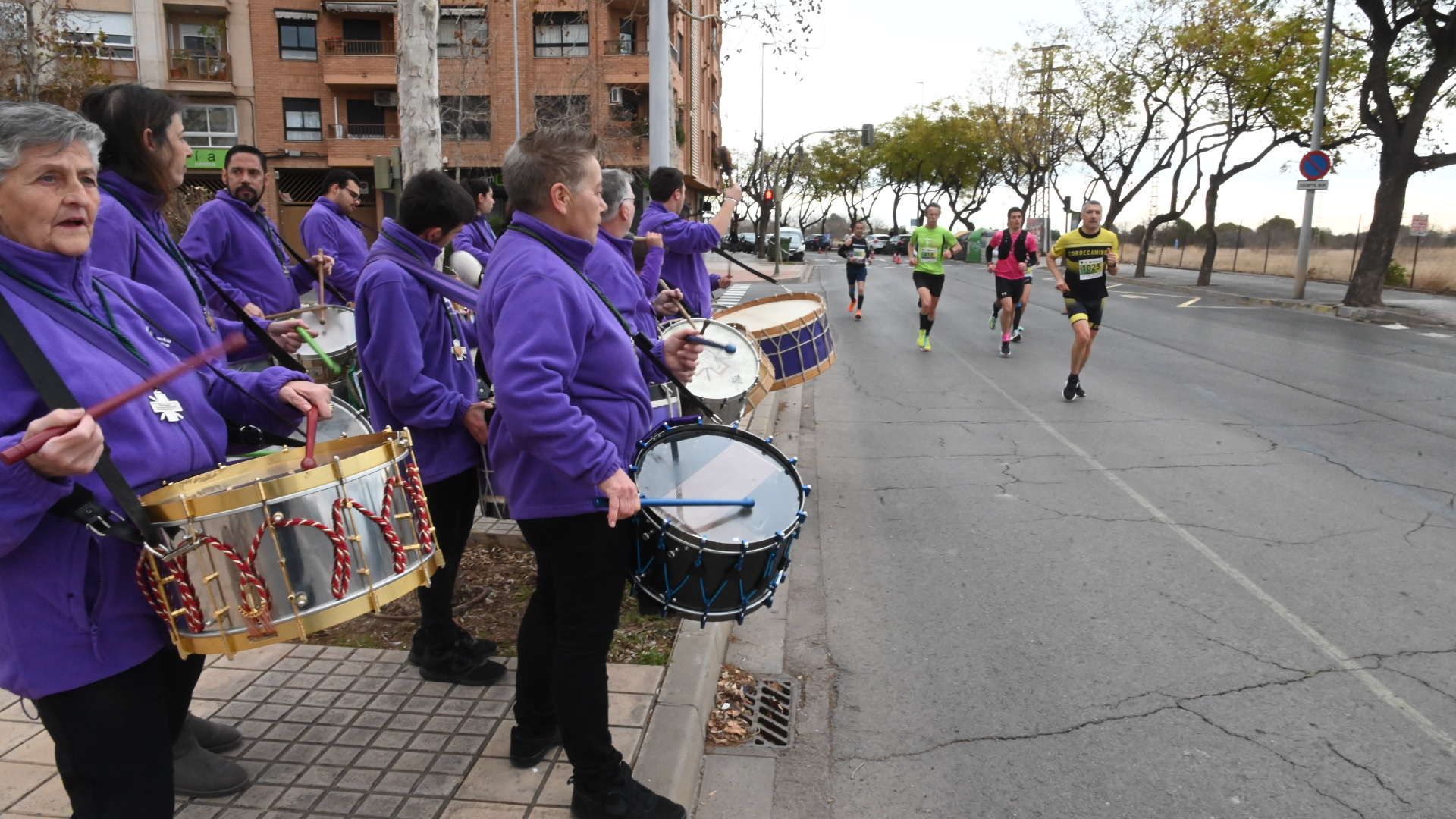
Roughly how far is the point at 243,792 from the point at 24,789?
2.19ft

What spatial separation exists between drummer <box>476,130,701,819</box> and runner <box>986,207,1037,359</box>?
11.6 meters

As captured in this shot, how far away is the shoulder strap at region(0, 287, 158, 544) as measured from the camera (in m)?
1.86

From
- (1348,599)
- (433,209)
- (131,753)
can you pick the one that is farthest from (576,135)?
(1348,599)

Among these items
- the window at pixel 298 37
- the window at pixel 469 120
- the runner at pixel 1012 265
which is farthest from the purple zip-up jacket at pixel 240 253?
the window at pixel 298 37

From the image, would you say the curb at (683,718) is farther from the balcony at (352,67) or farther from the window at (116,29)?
the window at (116,29)

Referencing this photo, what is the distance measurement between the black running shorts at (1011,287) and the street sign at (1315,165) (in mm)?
12951

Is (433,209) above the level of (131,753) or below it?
above

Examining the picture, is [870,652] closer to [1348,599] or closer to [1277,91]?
[1348,599]

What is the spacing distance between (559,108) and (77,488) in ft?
132

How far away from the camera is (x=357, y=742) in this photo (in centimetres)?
339

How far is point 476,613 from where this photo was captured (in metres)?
4.59

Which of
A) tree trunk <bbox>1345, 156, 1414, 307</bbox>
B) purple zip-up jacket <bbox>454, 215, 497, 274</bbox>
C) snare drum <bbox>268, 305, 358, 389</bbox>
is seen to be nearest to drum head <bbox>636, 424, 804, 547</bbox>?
snare drum <bbox>268, 305, 358, 389</bbox>

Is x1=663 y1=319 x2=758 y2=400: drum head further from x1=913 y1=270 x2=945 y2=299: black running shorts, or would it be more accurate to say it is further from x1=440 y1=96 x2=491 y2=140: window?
x1=440 y1=96 x2=491 y2=140: window

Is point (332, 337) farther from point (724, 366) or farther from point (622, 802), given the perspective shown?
point (622, 802)
